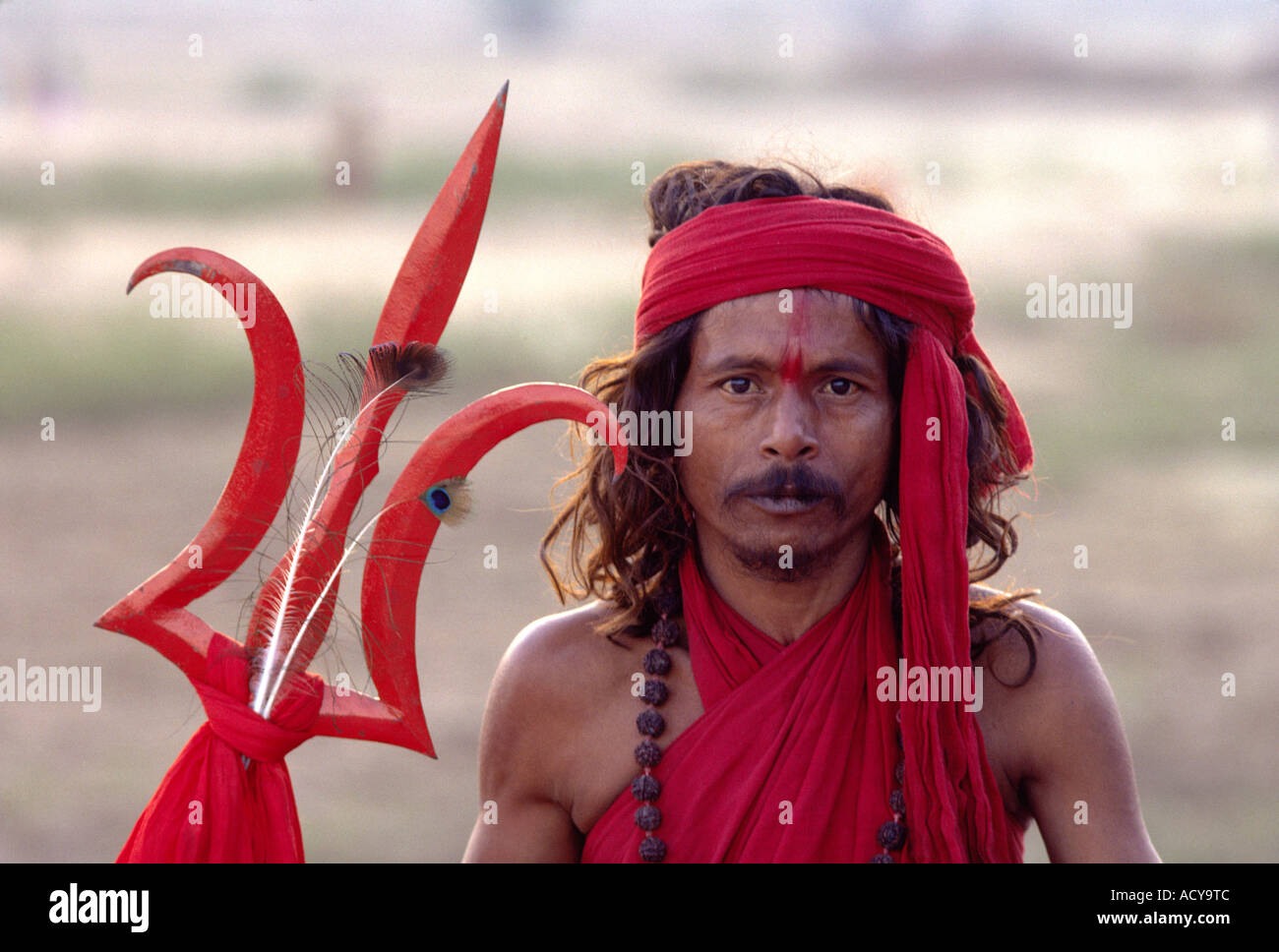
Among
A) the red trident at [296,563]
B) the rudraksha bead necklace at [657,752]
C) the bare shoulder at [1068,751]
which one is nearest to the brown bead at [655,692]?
the rudraksha bead necklace at [657,752]

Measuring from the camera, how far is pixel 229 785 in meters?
3.07

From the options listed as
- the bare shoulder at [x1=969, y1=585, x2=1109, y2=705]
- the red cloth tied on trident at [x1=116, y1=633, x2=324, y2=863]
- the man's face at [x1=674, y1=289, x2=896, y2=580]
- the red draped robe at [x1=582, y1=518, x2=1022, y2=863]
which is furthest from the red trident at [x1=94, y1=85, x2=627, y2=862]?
the bare shoulder at [x1=969, y1=585, x2=1109, y2=705]

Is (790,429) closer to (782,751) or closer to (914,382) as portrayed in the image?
(914,382)

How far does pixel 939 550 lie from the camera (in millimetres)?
3354

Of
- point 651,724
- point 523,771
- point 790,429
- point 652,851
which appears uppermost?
point 790,429

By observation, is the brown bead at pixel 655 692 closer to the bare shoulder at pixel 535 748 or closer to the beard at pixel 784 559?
the bare shoulder at pixel 535 748

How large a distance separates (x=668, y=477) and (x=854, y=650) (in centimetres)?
57

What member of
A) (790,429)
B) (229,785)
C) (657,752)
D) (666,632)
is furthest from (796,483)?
(229,785)

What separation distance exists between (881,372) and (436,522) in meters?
0.98

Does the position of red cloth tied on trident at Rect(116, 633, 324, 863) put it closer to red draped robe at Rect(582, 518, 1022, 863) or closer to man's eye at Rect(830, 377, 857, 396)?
red draped robe at Rect(582, 518, 1022, 863)

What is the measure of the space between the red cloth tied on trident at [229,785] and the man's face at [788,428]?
947mm
